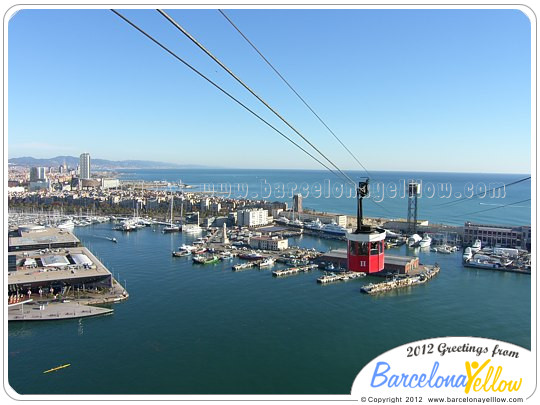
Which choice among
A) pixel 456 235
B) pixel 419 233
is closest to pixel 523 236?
pixel 456 235

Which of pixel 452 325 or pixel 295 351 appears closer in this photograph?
pixel 295 351

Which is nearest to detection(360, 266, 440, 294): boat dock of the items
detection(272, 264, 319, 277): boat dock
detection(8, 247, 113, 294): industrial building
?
detection(272, 264, 319, 277): boat dock

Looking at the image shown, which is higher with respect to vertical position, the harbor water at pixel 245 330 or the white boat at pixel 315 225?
the white boat at pixel 315 225

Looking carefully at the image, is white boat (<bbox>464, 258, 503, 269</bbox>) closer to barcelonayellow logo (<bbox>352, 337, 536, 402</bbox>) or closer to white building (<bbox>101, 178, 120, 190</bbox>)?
barcelonayellow logo (<bbox>352, 337, 536, 402</bbox>)

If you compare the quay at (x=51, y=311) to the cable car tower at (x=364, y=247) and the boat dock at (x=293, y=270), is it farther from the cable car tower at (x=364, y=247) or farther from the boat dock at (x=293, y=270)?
the cable car tower at (x=364, y=247)

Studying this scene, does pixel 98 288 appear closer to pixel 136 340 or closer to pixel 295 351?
pixel 136 340

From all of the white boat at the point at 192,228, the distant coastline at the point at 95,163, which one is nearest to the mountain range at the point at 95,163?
the distant coastline at the point at 95,163
